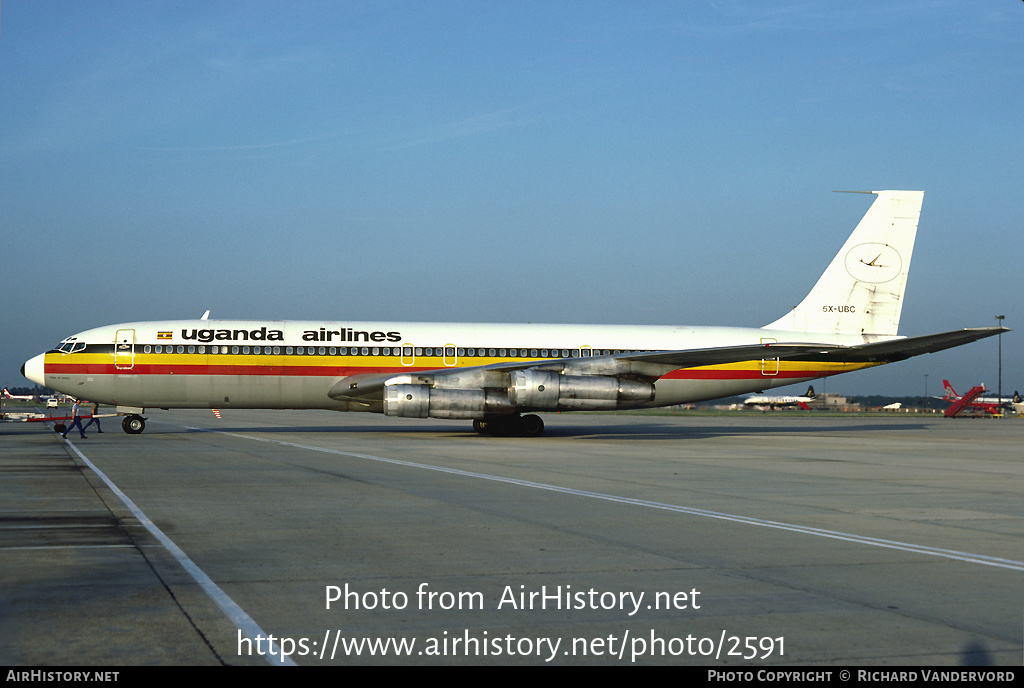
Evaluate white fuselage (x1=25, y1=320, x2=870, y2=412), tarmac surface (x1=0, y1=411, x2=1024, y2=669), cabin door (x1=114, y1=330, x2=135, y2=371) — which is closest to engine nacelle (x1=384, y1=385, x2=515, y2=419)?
white fuselage (x1=25, y1=320, x2=870, y2=412)

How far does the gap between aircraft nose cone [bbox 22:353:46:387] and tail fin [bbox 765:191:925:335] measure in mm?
26978

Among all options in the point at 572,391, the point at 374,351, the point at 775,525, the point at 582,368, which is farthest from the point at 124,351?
the point at 775,525

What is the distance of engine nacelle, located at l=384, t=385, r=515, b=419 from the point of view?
86.8ft

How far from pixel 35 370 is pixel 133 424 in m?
3.39

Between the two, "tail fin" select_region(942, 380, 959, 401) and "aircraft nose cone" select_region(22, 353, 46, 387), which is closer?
"aircraft nose cone" select_region(22, 353, 46, 387)

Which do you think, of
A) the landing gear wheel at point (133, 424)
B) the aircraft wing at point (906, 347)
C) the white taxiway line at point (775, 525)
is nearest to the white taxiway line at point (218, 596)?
the white taxiway line at point (775, 525)

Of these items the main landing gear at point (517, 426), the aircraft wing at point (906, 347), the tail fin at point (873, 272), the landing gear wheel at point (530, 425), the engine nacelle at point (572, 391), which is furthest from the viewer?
the tail fin at point (873, 272)

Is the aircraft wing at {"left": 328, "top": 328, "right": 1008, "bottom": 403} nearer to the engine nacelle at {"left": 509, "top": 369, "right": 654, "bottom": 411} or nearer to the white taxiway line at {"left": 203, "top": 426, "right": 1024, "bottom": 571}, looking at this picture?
the engine nacelle at {"left": 509, "top": 369, "right": 654, "bottom": 411}

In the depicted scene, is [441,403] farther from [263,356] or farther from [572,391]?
[263,356]

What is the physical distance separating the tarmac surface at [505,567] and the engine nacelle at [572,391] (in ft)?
35.7

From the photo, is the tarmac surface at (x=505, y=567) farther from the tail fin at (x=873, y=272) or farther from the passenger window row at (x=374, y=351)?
the tail fin at (x=873, y=272)

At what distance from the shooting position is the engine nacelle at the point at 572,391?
2758 cm

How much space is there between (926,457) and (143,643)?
21101mm
